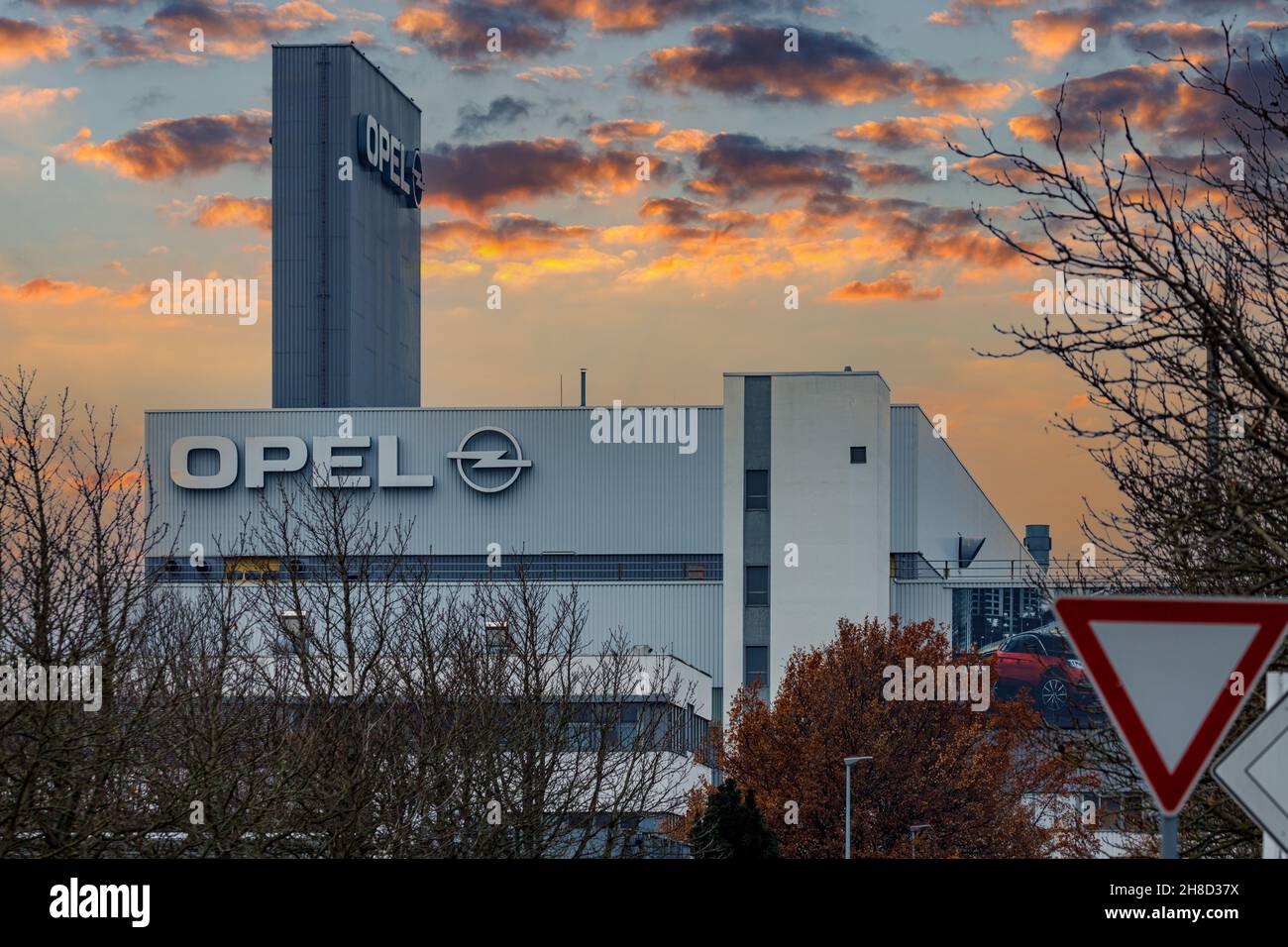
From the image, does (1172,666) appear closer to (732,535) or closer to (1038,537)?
(732,535)

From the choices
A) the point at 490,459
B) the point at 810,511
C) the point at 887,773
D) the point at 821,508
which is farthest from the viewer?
the point at 490,459

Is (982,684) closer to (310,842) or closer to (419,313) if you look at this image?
(310,842)

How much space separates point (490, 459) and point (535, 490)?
7.37 feet

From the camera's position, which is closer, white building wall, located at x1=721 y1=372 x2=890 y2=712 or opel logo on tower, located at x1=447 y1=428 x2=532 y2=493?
white building wall, located at x1=721 y1=372 x2=890 y2=712

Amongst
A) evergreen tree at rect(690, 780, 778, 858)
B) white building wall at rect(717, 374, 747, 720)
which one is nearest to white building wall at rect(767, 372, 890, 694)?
white building wall at rect(717, 374, 747, 720)

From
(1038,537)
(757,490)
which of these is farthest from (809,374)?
(1038,537)

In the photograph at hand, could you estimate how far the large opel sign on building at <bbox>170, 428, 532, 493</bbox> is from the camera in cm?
6356

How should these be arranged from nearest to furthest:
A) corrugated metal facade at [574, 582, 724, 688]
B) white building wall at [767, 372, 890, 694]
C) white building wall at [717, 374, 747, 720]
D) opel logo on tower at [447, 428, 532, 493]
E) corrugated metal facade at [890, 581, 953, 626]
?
1. white building wall at [767, 372, 890, 694]
2. white building wall at [717, 374, 747, 720]
3. corrugated metal facade at [574, 582, 724, 688]
4. opel logo on tower at [447, 428, 532, 493]
5. corrugated metal facade at [890, 581, 953, 626]

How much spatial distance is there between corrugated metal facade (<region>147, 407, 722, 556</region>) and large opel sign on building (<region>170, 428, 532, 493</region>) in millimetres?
311

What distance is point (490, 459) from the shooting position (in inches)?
2506

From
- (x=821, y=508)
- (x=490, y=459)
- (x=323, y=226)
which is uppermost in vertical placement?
(x=323, y=226)

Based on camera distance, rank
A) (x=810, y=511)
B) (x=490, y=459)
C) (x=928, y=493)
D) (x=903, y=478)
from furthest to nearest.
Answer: (x=928, y=493) < (x=903, y=478) < (x=490, y=459) < (x=810, y=511)

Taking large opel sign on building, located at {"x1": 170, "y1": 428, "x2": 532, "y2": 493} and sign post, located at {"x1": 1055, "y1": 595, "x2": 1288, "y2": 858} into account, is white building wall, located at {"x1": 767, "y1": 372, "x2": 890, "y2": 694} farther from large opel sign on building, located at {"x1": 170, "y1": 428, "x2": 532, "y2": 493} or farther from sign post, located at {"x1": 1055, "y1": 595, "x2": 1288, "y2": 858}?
sign post, located at {"x1": 1055, "y1": 595, "x2": 1288, "y2": 858}
